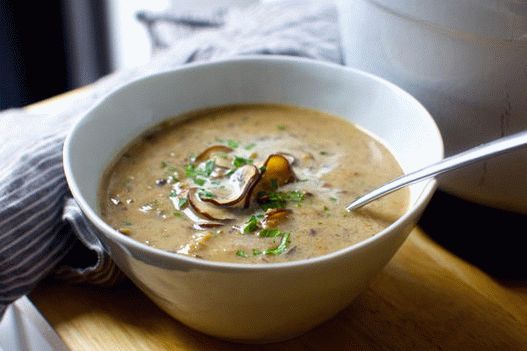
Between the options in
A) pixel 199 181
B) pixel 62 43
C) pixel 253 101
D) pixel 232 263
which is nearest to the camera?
pixel 232 263

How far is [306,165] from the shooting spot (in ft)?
3.28

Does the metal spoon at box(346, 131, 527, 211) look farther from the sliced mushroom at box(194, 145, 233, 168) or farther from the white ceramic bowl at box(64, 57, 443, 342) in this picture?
the sliced mushroom at box(194, 145, 233, 168)

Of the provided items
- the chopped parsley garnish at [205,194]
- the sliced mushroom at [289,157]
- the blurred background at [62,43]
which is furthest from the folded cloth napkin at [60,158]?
the blurred background at [62,43]

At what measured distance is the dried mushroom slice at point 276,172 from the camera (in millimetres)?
936

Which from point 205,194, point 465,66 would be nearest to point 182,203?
point 205,194

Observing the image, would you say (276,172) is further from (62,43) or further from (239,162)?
(62,43)

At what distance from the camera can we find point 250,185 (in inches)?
35.7

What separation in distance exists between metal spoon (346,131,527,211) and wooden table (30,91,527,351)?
13 centimetres

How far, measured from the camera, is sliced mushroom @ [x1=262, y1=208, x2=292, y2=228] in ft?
2.84

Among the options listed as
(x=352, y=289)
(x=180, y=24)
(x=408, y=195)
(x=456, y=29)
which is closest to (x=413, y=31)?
(x=456, y=29)

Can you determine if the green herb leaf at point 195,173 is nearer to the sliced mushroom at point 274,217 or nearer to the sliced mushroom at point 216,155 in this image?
the sliced mushroom at point 216,155

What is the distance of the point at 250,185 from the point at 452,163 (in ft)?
0.79

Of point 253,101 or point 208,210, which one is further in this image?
point 253,101

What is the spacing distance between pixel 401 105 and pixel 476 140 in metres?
0.12
